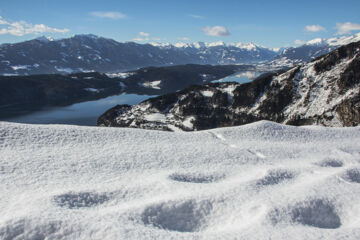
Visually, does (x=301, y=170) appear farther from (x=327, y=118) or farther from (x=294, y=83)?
(x=294, y=83)

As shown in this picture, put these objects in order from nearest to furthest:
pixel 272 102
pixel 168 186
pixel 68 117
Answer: pixel 168 186 → pixel 272 102 → pixel 68 117

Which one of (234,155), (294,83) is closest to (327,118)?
(294,83)

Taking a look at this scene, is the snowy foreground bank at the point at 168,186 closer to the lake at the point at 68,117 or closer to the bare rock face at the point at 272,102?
the bare rock face at the point at 272,102

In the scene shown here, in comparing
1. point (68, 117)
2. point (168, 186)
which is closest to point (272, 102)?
point (168, 186)

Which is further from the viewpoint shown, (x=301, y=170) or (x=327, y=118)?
(x=327, y=118)

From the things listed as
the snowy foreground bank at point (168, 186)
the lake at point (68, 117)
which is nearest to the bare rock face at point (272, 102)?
the lake at point (68, 117)

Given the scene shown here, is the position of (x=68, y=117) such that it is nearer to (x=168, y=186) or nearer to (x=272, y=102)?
(x=272, y=102)
